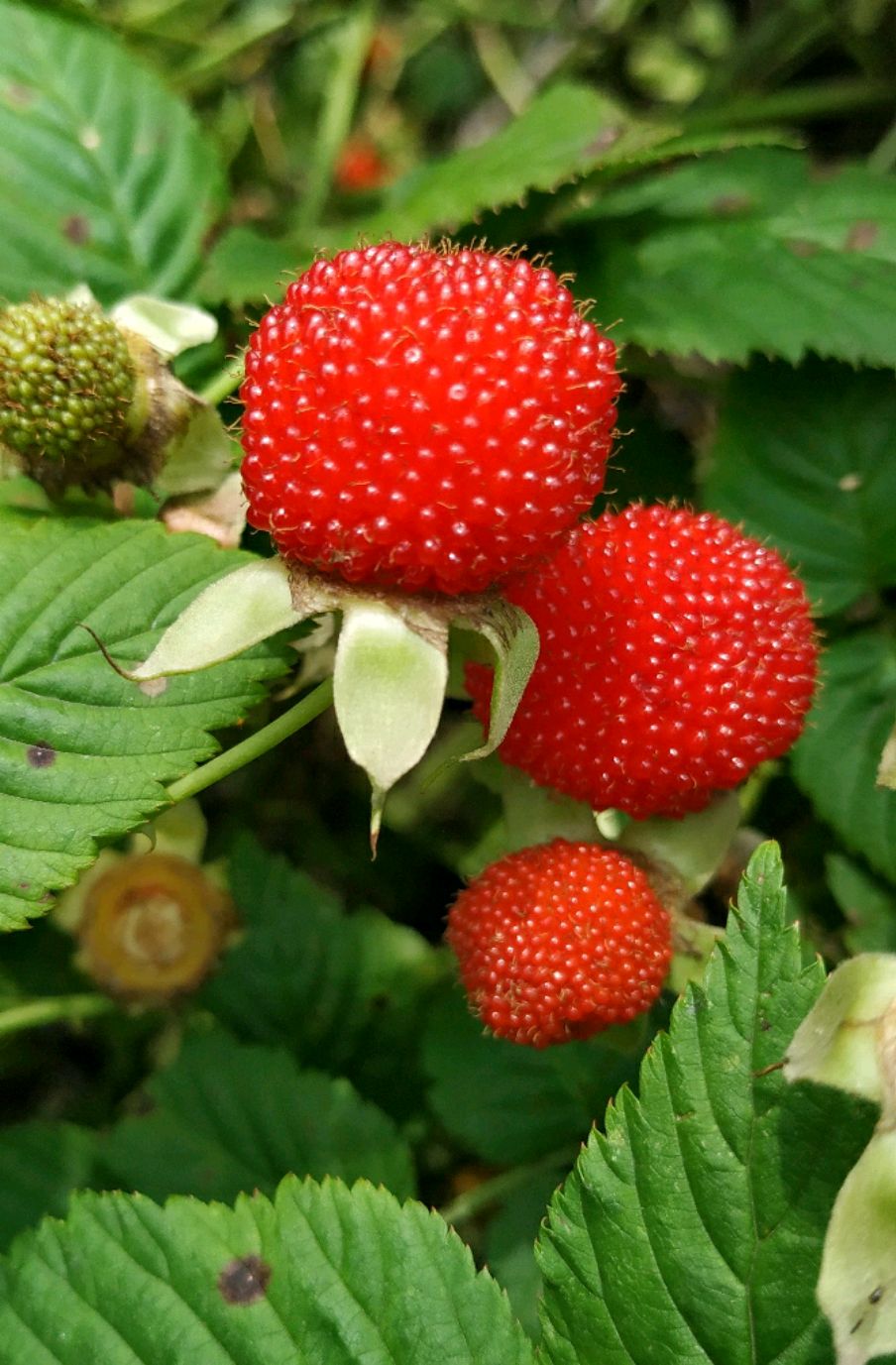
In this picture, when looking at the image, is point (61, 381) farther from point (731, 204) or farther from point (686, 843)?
point (731, 204)

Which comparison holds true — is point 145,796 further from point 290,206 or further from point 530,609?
point 290,206

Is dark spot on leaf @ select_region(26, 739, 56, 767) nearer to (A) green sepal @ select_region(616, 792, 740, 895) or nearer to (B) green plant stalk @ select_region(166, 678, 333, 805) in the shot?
(B) green plant stalk @ select_region(166, 678, 333, 805)

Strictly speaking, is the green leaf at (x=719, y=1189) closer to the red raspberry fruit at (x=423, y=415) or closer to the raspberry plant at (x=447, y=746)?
the raspberry plant at (x=447, y=746)

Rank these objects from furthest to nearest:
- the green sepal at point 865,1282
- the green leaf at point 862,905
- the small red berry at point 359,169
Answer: the small red berry at point 359,169
the green leaf at point 862,905
the green sepal at point 865,1282

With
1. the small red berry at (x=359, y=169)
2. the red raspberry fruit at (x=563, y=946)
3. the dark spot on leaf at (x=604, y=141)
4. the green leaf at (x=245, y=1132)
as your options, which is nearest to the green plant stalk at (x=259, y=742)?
the red raspberry fruit at (x=563, y=946)

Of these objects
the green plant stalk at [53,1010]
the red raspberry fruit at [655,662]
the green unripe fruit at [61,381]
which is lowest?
the green plant stalk at [53,1010]

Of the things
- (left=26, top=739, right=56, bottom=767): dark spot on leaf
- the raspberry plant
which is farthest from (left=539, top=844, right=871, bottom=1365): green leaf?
(left=26, top=739, right=56, bottom=767): dark spot on leaf
